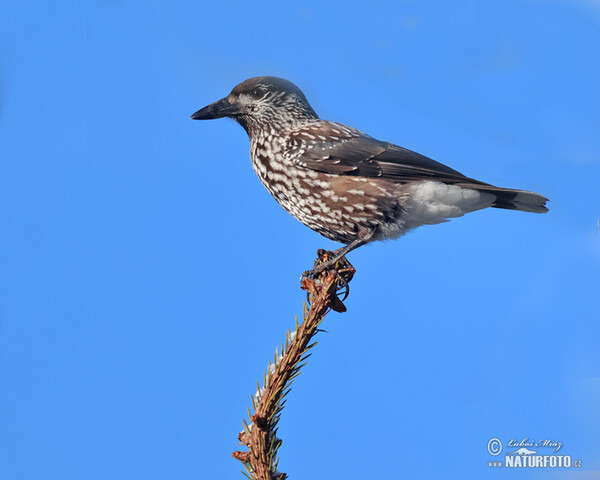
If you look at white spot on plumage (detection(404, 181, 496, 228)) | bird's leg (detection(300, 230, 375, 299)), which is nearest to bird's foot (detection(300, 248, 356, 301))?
bird's leg (detection(300, 230, 375, 299))

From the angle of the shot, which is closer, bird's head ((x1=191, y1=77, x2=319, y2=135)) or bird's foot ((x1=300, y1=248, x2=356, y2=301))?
bird's foot ((x1=300, y1=248, x2=356, y2=301))

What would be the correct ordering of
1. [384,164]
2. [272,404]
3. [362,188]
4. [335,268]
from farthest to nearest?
1. [384,164]
2. [362,188]
3. [335,268]
4. [272,404]

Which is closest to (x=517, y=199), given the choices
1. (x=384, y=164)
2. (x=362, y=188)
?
(x=384, y=164)

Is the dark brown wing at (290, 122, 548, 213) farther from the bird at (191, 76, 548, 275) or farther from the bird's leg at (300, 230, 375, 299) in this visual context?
the bird's leg at (300, 230, 375, 299)

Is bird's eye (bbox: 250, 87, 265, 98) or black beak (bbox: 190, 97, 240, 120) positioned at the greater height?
bird's eye (bbox: 250, 87, 265, 98)

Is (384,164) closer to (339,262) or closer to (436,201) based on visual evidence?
(436,201)

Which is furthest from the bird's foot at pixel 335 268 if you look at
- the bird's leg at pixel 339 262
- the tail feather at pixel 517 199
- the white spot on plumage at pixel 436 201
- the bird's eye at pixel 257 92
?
the bird's eye at pixel 257 92

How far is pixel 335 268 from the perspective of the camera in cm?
493

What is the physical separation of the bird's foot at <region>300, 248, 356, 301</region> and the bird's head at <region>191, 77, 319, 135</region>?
5.08 feet

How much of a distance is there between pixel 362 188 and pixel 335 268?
2.77ft

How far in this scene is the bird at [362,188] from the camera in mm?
5426

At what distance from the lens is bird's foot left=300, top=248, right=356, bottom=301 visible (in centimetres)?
469

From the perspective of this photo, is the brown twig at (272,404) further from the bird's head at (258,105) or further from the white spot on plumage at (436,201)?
the bird's head at (258,105)

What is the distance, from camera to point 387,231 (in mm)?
5504
